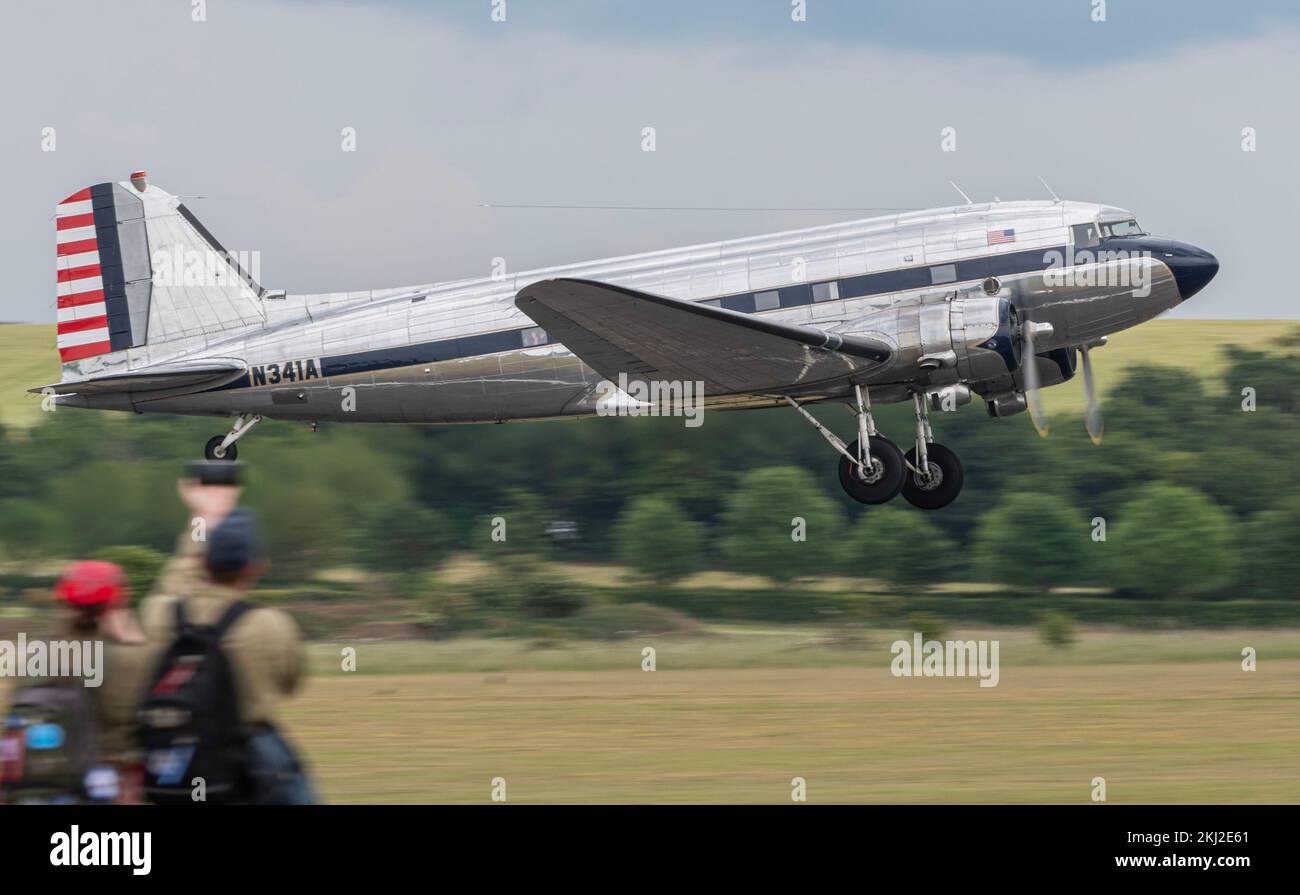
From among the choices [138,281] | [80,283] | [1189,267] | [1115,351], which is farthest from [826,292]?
[1115,351]

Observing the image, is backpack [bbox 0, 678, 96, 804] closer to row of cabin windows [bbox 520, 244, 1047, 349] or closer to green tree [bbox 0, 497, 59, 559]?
row of cabin windows [bbox 520, 244, 1047, 349]

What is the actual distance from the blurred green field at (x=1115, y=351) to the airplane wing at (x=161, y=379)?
28.5 metres

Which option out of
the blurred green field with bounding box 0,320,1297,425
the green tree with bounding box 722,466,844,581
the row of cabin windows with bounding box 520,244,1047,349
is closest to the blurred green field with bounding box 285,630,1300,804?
the row of cabin windows with bounding box 520,244,1047,349

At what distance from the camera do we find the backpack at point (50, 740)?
6.37 m

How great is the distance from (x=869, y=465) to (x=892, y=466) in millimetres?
282

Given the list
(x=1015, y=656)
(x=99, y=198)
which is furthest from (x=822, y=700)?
(x=99, y=198)

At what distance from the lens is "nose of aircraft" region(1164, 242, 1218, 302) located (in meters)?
18.0

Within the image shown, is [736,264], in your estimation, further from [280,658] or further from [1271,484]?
[1271,484]

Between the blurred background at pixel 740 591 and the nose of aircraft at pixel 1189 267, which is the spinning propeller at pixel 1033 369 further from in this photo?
the blurred background at pixel 740 591

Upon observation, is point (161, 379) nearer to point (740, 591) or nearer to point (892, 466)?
point (892, 466)

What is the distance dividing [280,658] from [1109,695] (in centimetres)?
1581

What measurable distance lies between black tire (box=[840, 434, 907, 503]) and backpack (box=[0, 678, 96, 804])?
12.9m
